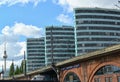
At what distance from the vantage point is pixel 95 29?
477 feet

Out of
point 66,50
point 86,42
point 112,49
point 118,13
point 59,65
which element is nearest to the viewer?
point 112,49

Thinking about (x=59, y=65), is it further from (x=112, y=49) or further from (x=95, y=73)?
(x=112, y=49)

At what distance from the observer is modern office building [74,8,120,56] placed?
474ft

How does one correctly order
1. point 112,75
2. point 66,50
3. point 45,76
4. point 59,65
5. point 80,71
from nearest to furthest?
point 112,75, point 80,71, point 59,65, point 45,76, point 66,50

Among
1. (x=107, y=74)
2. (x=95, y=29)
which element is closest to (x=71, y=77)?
(x=107, y=74)

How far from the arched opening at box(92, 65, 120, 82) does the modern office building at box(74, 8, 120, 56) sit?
96.6 m

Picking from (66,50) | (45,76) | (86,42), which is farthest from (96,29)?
(45,76)

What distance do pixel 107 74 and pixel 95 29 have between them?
337 feet

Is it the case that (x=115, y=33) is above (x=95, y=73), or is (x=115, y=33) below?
above

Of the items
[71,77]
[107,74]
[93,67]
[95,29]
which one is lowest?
[107,74]

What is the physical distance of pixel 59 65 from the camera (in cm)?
5706

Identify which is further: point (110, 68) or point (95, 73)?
point (95, 73)

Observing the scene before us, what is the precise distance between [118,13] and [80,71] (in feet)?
352

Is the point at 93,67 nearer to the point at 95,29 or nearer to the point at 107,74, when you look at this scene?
the point at 107,74
